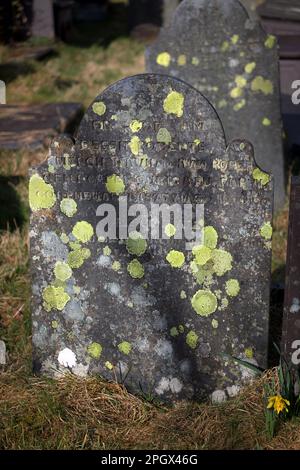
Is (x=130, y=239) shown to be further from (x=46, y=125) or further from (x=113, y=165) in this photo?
(x=46, y=125)

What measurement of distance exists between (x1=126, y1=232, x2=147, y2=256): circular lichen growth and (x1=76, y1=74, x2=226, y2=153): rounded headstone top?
486 mm

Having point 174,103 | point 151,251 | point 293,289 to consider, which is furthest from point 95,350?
point 174,103

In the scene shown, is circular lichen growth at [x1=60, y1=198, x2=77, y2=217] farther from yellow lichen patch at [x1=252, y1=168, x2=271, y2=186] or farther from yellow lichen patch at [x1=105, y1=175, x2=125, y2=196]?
yellow lichen patch at [x1=252, y1=168, x2=271, y2=186]

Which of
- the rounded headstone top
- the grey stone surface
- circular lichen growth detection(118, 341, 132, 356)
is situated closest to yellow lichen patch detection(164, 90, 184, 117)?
the rounded headstone top

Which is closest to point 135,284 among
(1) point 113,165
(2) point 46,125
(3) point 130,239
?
(3) point 130,239

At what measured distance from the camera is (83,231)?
3695 mm

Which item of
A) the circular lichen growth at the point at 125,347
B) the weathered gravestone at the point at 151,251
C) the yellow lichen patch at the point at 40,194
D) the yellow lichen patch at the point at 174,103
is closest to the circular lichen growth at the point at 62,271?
the weathered gravestone at the point at 151,251

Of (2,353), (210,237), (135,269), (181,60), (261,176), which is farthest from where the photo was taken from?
(181,60)

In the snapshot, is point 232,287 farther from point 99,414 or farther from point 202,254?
point 99,414

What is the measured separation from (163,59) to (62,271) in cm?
312

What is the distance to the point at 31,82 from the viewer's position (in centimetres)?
1003

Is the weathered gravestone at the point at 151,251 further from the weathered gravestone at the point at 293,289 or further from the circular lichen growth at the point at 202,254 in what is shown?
the weathered gravestone at the point at 293,289
